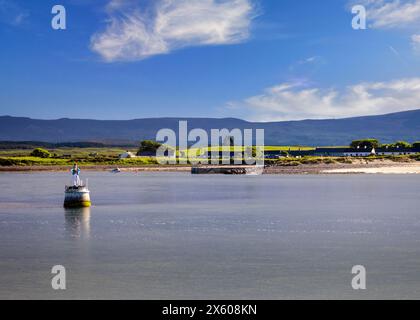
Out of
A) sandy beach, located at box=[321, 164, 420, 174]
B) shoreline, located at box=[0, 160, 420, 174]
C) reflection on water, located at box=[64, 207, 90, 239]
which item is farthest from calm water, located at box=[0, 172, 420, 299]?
shoreline, located at box=[0, 160, 420, 174]

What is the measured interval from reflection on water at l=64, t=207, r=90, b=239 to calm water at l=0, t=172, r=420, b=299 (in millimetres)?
61

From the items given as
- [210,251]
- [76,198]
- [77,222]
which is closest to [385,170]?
[76,198]

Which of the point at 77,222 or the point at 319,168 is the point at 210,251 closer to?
the point at 77,222

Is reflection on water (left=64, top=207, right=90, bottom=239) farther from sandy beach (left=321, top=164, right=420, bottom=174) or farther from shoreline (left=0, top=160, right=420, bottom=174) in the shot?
sandy beach (left=321, top=164, right=420, bottom=174)

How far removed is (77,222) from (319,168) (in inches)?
4255

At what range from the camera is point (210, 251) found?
26.2m

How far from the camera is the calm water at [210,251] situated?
19.6 meters

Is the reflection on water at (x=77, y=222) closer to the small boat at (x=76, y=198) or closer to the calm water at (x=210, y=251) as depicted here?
the calm water at (x=210, y=251)

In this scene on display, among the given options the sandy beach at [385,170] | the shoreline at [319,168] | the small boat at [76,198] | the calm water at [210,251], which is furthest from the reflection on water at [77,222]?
the sandy beach at [385,170]

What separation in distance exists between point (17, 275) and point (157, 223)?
51.2ft

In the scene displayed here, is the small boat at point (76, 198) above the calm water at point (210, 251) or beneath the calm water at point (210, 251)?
above

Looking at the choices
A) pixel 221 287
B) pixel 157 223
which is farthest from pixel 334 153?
pixel 221 287

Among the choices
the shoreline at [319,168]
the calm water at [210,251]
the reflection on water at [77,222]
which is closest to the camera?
the calm water at [210,251]

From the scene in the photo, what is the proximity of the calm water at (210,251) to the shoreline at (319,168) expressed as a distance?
87296 mm
